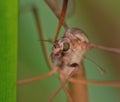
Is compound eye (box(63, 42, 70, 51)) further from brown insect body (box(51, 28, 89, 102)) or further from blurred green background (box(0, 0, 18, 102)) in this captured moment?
blurred green background (box(0, 0, 18, 102))

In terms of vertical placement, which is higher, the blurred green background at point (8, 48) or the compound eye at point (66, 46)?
the blurred green background at point (8, 48)

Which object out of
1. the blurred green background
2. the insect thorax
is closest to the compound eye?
the insect thorax

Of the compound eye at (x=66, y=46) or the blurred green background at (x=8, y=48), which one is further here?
the compound eye at (x=66, y=46)

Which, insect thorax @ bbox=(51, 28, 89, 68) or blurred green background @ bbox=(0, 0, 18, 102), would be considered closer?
blurred green background @ bbox=(0, 0, 18, 102)

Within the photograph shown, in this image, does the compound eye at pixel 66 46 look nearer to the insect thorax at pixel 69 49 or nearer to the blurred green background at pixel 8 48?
the insect thorax at pixel 69 49

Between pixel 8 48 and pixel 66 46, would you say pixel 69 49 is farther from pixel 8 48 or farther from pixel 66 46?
pixel 8 48

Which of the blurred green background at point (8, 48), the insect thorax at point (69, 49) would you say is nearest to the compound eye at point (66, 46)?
the insect thorax at point (69, 49)

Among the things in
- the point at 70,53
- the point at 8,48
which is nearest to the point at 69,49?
the point at 70,53

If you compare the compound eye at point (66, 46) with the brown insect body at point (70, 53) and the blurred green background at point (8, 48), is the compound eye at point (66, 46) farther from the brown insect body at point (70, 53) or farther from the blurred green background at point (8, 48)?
the blurred green background at point (8, 48)
